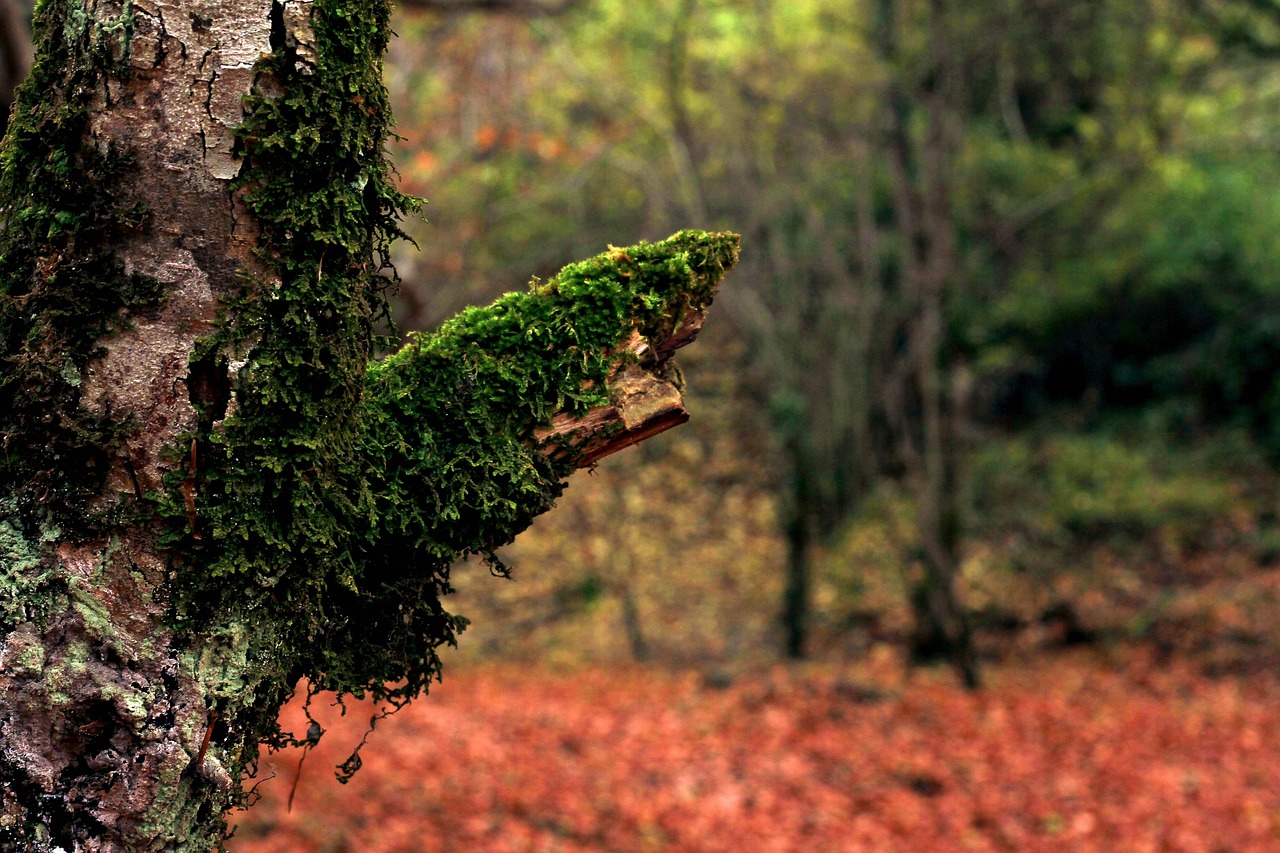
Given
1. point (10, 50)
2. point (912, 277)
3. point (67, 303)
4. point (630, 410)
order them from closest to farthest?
point (67, 303)
point (630, 410)
point (10, 50)
point (912, 277)

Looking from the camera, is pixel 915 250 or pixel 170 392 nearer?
pixel 170 392

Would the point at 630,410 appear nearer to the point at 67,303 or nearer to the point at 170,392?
the point at 170,392

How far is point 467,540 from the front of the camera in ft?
4.89

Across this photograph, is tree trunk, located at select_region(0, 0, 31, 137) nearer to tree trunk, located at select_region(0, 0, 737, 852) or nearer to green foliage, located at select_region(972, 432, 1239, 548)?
tree trunk, located at select_region(0, 0, 737, 852)

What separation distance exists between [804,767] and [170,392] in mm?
6871

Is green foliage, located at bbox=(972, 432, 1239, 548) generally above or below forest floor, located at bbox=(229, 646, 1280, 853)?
above

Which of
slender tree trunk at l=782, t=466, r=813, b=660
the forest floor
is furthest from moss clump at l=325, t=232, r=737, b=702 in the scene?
slender tree trunk at l=782, t=466, r=813, b=660

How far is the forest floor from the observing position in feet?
19.9

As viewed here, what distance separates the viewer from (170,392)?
125 centimetres

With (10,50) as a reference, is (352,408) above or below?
below

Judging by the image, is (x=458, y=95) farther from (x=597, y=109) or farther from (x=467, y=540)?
(x=467, y=540)

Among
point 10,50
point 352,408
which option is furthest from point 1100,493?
point 352,408

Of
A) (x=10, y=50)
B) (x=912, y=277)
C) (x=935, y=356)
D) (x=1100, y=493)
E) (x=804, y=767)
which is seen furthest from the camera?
(x=1100, y=493)

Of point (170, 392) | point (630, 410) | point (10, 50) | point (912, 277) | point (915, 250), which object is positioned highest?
point (10, 50)
